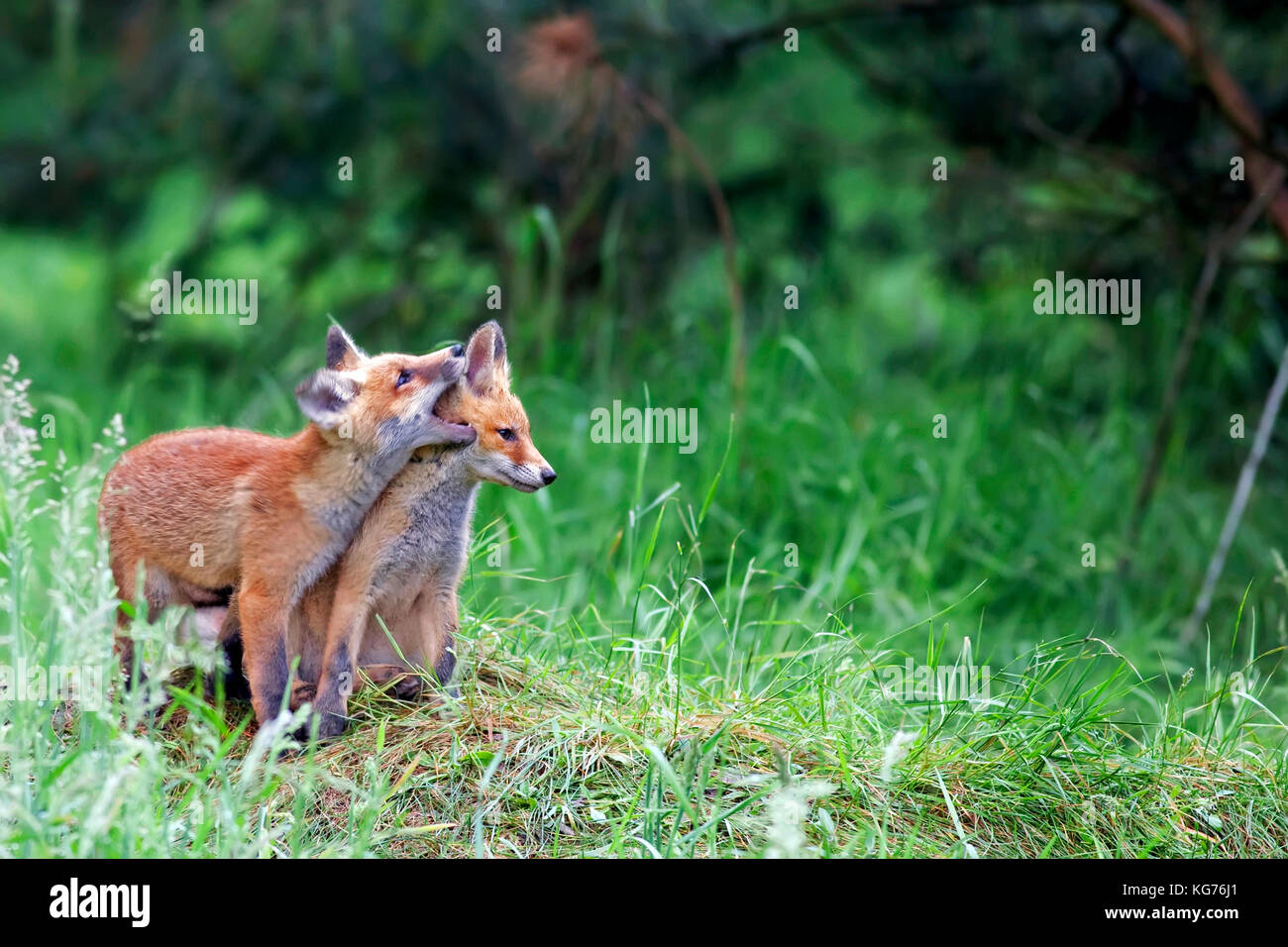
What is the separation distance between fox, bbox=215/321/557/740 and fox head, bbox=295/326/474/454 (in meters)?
0.07

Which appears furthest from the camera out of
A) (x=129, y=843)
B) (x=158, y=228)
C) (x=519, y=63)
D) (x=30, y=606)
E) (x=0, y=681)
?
(x=158, y=228)

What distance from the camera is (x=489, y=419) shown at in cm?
353

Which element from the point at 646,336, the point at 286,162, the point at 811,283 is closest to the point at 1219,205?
the point at 811,283

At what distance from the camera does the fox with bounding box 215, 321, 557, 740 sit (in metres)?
3.53

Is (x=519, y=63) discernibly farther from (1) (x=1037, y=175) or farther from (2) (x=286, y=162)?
(1) (x=1037, y=175)

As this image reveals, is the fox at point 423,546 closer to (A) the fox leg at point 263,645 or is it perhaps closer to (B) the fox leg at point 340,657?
(B) the fox leg at point 340,657

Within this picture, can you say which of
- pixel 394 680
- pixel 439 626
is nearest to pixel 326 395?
pixel 439 626

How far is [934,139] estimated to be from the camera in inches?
290

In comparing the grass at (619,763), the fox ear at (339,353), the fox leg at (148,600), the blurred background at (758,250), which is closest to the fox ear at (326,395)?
the fox ear at (339,353)

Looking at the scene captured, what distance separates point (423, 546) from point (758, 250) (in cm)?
463

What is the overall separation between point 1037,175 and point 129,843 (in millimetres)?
5882

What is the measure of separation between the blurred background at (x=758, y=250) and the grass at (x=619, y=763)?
206cm

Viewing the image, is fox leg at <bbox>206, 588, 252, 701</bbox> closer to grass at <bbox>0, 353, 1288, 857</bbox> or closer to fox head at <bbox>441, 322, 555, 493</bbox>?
grass at <bbox>0, 353, 1288, 857</bbox>

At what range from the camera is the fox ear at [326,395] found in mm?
3383
